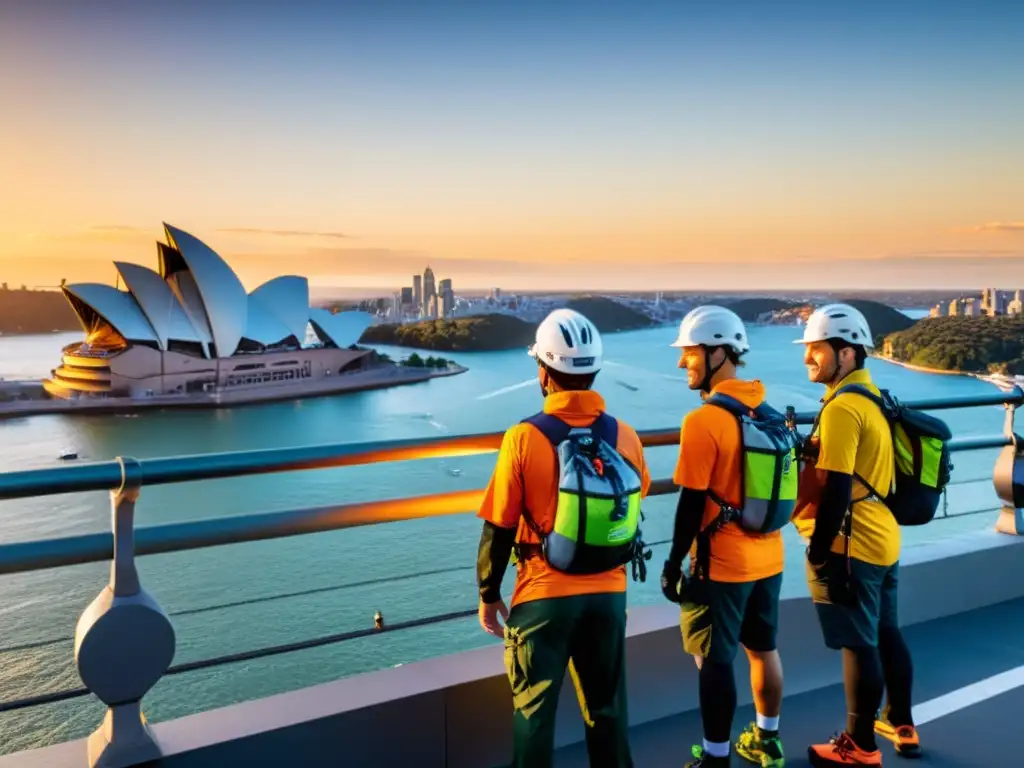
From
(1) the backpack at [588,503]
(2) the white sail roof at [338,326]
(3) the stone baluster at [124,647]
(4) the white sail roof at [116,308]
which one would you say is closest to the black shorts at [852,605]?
(1) the backpack at [588,503]

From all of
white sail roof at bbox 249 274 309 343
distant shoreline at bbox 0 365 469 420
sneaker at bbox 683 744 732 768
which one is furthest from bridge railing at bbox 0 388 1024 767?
distant shoreline at bbox 0 365 469 420

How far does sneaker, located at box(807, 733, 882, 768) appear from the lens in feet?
6.64

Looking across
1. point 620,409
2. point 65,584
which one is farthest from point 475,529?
point 620,409

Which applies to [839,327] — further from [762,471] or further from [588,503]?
[588,503]

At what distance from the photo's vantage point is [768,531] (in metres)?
1.89

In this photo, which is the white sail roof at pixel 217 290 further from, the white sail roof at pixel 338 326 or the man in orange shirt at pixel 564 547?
the man in orange shirt at pixel 564 547

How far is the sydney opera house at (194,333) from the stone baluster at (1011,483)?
170 feet

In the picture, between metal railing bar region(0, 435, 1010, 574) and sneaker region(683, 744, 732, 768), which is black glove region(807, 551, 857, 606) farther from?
metal railing bar region(0, 435, 1010, 574)

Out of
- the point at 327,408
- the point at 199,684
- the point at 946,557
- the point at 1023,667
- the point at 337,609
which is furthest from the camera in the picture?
the point at 327,408

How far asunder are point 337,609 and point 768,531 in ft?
110

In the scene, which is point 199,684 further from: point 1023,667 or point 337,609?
point 1023,667

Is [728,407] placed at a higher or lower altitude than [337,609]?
higher

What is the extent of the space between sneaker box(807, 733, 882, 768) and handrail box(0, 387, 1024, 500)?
0.88m

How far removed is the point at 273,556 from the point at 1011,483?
37.2m
